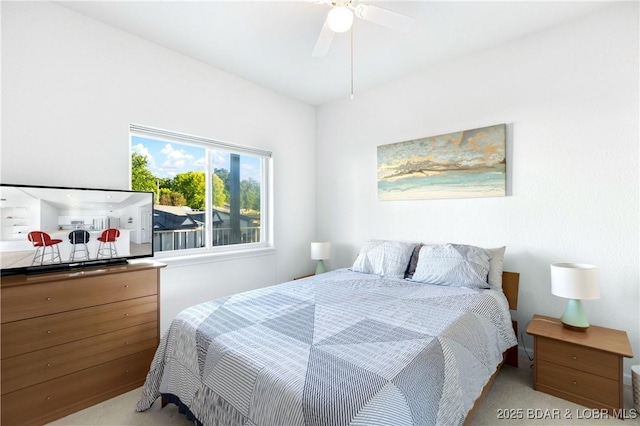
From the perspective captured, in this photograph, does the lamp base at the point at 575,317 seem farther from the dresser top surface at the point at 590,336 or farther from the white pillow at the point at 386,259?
the white pillow at the point at 386,259

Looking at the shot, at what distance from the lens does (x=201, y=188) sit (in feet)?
10.2

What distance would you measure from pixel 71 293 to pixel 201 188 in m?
1.52

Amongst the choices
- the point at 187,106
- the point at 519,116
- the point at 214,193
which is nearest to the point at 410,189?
the point at 519,116

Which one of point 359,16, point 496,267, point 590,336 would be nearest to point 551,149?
point 496,267

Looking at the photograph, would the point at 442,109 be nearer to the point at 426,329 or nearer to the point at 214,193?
the point at 426,329

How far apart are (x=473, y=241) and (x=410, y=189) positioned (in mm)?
820

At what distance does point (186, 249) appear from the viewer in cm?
296

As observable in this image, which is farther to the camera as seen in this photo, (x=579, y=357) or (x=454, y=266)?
(x=454, y=266)

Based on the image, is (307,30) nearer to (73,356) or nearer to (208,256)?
(208,256)

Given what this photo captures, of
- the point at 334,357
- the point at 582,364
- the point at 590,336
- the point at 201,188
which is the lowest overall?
the point at 582,364

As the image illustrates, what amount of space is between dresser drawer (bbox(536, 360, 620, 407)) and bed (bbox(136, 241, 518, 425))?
29cm

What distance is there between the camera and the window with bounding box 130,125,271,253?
9.02ft

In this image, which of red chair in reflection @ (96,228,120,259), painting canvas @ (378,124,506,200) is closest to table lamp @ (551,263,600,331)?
painting canvas @ (378,124,506,200)

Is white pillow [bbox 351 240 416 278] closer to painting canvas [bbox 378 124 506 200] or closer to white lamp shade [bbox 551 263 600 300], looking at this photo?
painting canvas [bbox 378 124 506 200]
